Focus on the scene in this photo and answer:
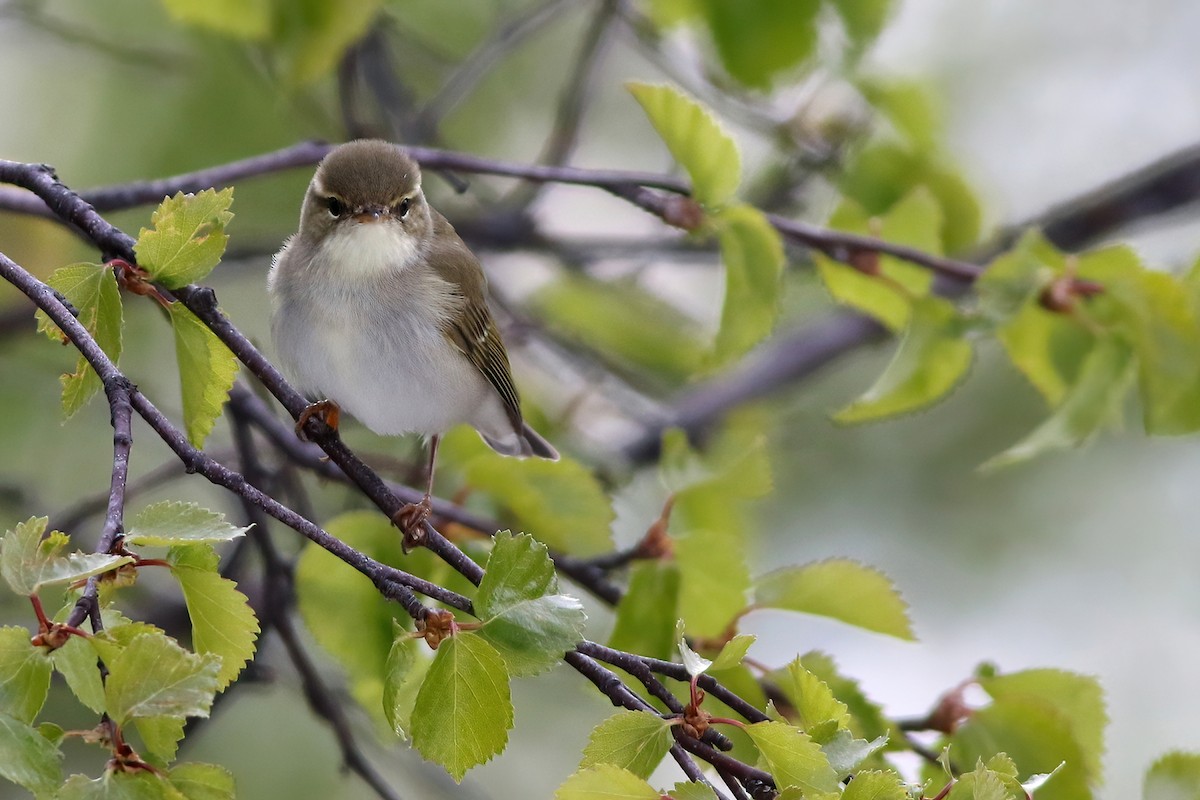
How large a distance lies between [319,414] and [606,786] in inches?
35.5

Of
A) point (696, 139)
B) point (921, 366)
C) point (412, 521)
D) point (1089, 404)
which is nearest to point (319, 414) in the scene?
point (412, 521)

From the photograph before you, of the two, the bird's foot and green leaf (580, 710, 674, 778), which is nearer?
green leaf (580, 710, 674, 778)

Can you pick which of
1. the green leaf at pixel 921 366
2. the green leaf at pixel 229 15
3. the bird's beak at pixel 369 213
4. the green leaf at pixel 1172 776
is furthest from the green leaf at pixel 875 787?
the green leaf at pixel 229 15

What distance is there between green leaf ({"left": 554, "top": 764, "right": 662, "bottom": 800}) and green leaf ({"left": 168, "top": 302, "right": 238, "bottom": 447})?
0.79 m

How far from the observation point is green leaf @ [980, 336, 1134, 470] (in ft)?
8.74

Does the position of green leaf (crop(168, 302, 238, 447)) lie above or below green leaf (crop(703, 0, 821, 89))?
below

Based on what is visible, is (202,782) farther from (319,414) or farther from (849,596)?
(849,596)

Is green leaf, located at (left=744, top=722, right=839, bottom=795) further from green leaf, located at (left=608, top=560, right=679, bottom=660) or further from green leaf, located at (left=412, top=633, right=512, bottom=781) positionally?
green leaf, located at (left=608, top=560, right=679, bottom=660)

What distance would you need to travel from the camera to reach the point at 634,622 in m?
2.35

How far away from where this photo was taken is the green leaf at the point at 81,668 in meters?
1.34

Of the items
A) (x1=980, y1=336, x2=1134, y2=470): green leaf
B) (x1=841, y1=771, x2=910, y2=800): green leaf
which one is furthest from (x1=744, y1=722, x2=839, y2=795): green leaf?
(x1=980, y1=336, x2=1134, y2=470): green leaf

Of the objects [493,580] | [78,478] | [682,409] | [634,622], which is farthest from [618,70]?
[493,580]

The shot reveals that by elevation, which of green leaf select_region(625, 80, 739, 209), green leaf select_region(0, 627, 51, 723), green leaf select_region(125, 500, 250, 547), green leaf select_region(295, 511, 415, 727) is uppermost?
green leaf select_region(625, 80, 739, 209)

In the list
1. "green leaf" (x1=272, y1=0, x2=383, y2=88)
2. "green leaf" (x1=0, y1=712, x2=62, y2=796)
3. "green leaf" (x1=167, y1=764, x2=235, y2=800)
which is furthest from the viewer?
"green leaf" (x1=272, y1=0, x2=383, y2=88)
